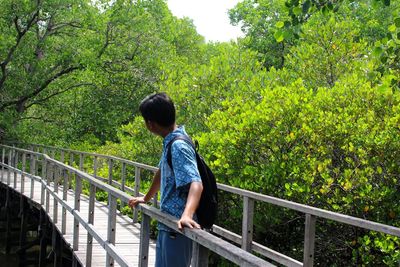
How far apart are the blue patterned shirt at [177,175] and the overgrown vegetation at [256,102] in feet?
6.06

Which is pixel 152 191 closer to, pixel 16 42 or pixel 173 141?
pixel 173 141

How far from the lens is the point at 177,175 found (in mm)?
3078

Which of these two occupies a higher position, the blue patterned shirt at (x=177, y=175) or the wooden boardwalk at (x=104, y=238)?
the blue patterned shirt at (x=177, y=175)

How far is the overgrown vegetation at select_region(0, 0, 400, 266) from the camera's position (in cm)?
621

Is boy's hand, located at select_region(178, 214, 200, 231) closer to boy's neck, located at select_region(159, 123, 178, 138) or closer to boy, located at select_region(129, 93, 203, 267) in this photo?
boy, located at select_region(129, 93, 203, 267)

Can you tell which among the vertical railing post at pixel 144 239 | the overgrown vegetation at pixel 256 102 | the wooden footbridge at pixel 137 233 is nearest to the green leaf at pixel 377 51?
the overgrown vegetation at pixel 256 102

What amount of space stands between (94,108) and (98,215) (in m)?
10.9

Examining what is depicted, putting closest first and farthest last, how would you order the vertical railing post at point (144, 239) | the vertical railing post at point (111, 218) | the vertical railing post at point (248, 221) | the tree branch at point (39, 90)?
the vertical railing post at point (144, 239) → the vertical railing post at point (111, 218) → the vertical railing post at point (248, 221) → the tree branch at point (39, 90)

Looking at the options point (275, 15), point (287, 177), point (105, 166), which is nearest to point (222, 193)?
point (287, 177)

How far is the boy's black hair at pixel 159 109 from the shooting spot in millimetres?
3180

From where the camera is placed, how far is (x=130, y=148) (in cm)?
1344

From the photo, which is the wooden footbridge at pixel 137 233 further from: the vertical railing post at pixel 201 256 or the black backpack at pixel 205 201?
the black backpack at pixel 205 201

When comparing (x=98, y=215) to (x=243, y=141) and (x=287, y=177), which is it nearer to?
(x=243, y=141)

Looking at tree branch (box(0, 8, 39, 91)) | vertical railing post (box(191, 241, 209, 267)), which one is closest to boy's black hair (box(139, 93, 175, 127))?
vertical railing post (box(191, 241, 209, 267))
